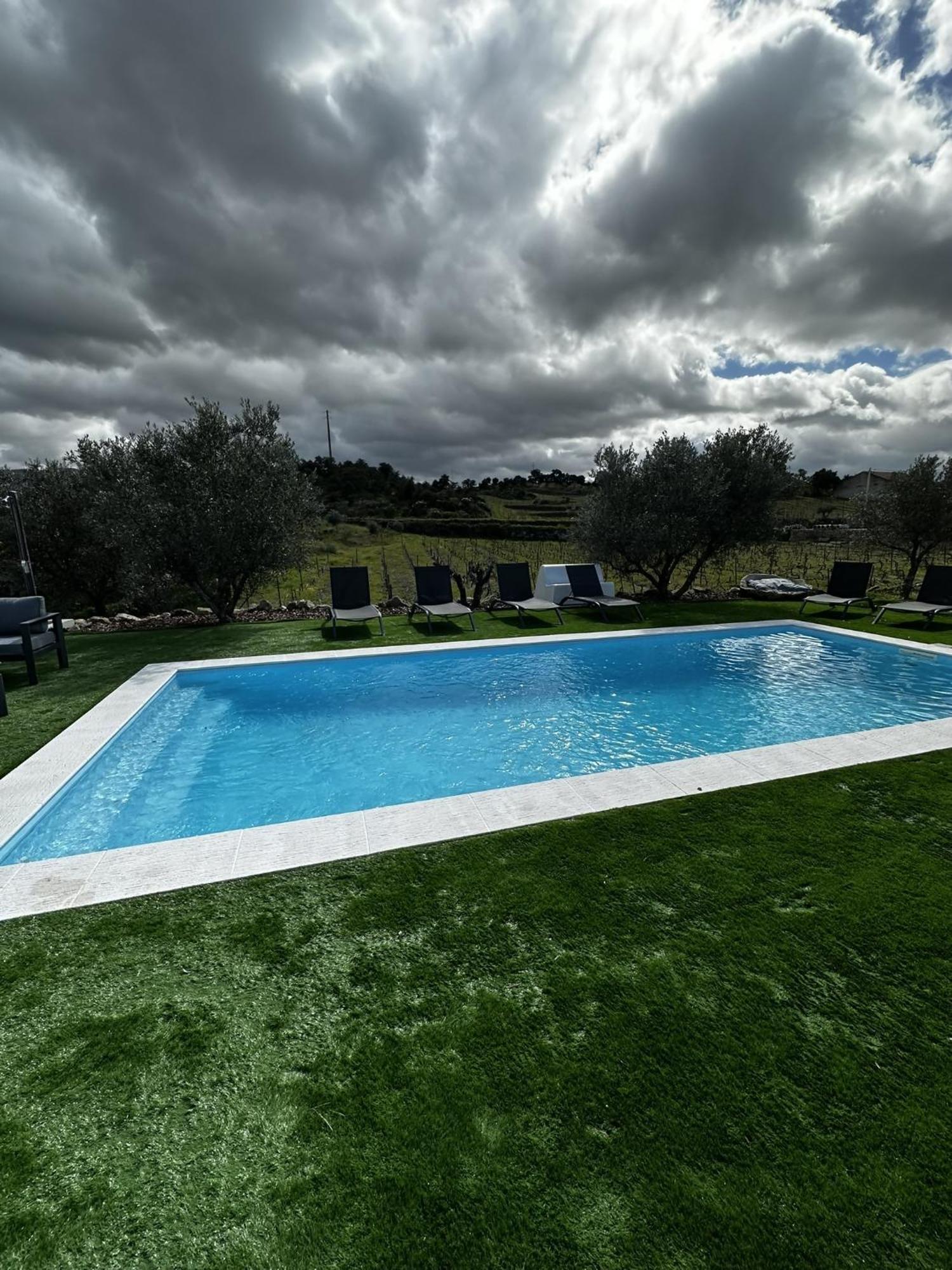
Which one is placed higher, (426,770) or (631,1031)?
(631,1031)

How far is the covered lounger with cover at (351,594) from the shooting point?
39.2ft

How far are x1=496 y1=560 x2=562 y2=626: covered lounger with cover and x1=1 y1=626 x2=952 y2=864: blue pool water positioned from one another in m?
2.71

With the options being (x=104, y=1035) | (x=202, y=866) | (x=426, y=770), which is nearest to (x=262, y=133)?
(x=426, y=770)

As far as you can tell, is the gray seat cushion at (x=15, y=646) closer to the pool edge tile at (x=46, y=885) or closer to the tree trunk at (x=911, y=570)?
the pool edge tile at (x=46, y=885)

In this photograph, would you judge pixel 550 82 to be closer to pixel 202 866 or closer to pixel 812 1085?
pixel 202 866

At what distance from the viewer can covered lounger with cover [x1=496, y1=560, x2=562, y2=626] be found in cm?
1335

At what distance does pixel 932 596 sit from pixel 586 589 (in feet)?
25.1

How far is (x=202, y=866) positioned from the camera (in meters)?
3.51

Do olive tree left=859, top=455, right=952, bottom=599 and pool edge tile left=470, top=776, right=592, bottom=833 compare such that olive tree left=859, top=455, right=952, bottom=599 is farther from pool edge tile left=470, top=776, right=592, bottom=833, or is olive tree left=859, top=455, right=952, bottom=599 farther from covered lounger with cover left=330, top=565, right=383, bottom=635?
pool edge tile left=470, top=776, right=592, bottom=833

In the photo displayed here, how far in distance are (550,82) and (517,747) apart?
1095 centimetres

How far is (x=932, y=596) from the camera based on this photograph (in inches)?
485

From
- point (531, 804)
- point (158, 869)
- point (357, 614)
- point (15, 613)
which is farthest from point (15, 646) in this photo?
point (531, 804)

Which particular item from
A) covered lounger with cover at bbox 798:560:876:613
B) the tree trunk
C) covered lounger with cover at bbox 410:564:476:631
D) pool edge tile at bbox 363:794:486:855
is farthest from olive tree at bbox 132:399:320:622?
the tree trunk

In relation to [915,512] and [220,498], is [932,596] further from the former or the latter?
[220,498]
